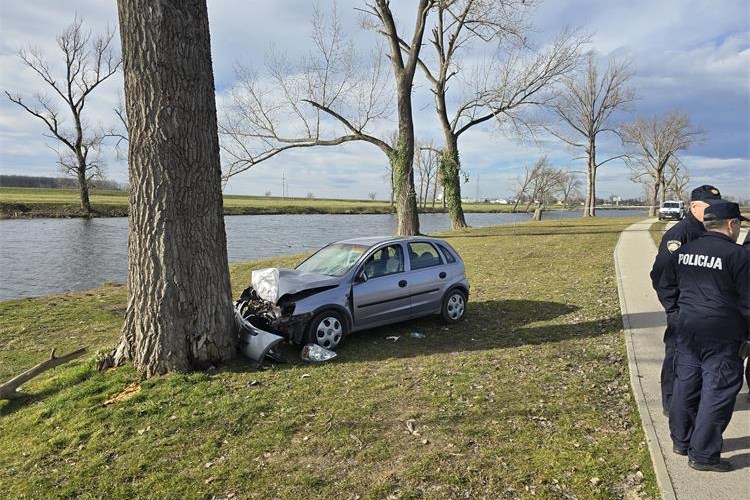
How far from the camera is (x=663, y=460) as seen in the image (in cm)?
362

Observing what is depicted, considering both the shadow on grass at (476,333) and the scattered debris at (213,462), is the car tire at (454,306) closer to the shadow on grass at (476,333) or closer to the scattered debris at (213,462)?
the shadow on grass at (476,333)

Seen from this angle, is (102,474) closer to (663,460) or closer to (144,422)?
(144,422)

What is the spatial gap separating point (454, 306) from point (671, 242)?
4153mm

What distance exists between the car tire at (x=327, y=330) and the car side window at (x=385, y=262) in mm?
859

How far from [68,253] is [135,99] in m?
20.5

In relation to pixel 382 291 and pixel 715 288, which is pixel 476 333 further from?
pixel 715 288

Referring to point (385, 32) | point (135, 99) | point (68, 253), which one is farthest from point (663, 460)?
point (68, 253)

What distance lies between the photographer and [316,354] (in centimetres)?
608

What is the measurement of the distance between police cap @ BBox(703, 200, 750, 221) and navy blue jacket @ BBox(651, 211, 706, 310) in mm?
469

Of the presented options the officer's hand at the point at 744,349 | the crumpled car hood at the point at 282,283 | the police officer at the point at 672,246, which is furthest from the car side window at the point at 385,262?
the officer's hand at the point at 744,349

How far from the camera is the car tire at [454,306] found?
796cm

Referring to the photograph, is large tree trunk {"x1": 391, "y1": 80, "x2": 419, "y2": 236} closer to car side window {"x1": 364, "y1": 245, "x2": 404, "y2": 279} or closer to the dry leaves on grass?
car side window {"x1": 364, "y1": 245, "x2": 404, "y2": 279}

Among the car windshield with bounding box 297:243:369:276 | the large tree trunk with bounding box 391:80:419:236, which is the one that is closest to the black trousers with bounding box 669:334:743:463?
the car windshield with bounding box 297:243:369:276

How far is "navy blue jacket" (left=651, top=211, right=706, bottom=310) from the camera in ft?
13.2
